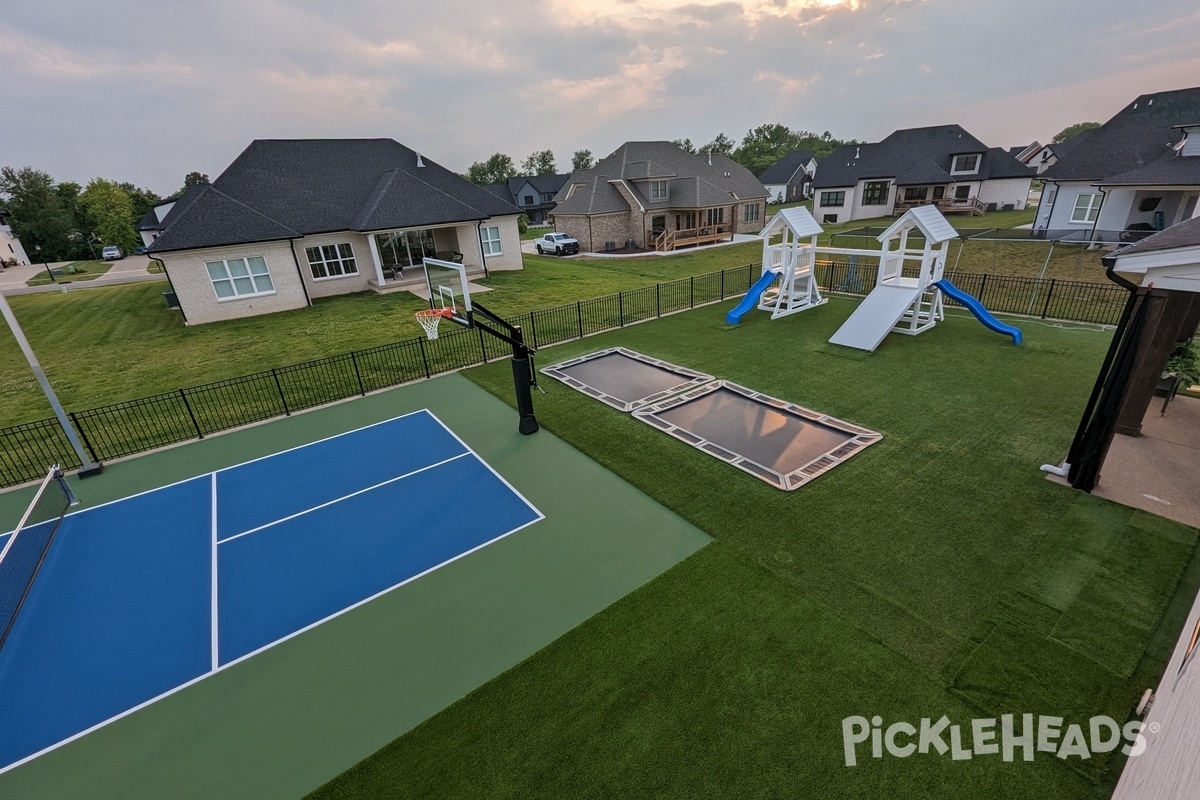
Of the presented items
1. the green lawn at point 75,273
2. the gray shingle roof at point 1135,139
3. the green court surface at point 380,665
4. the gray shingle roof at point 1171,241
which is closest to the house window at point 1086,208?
the gray shingle roof at point 1135,139

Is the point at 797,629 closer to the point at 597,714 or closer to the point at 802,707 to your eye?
the point at 802,707

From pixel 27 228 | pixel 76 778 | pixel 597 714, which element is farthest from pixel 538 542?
A: pixel 27 228

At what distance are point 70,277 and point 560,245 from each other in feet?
130

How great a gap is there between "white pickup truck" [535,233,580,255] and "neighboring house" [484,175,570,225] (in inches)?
1032

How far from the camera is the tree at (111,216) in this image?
52.9 metres

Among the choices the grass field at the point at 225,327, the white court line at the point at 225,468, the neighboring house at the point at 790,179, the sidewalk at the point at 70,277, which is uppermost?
the neighboring house at the point at 790,179

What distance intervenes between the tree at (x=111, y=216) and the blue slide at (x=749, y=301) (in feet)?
219

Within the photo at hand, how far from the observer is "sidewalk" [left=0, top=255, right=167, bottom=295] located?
111 ft

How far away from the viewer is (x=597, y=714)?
16.7 feet

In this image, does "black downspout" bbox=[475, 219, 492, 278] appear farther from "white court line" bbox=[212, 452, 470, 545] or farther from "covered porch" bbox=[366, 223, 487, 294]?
"white court line" bbox=[212, 452, 470, 545]

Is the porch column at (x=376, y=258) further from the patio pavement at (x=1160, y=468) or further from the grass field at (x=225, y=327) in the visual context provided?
the patio pavement at (x=1160, y=468)

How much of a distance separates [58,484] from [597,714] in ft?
36.9

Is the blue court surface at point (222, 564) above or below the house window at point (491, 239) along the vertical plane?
below

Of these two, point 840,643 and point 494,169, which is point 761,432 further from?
point 494,169
